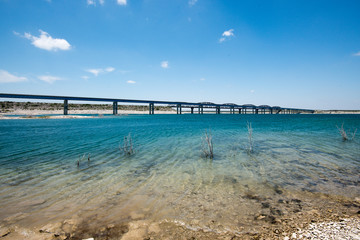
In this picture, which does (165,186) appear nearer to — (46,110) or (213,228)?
(213,228)

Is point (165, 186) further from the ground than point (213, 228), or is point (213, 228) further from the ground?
point (213, 228)

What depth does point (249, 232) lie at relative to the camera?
8.52ft

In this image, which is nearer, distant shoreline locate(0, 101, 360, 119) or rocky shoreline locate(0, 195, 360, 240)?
rocky shoreline locate(0, 195, 360, 240)

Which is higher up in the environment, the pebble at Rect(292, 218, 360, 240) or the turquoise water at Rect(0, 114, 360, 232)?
the pebble at Rect(292, 218, 360, 240)

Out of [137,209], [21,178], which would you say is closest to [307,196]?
[137,209]

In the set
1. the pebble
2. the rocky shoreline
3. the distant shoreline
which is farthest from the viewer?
the distant shoreline

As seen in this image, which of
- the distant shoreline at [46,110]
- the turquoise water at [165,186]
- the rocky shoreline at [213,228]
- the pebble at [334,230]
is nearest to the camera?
the pebble at [334,230]

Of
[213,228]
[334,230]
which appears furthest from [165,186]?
[334,230]

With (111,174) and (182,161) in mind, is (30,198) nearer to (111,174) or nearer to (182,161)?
(111,174)

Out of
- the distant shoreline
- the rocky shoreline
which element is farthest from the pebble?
the distant shoreline

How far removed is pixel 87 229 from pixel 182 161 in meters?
4.68

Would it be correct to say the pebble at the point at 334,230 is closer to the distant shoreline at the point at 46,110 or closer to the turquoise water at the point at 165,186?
the turquoise water at the point at 165,186

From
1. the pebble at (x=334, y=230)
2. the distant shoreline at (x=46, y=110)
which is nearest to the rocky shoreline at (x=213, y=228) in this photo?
the pebble at (x=334, y=230)

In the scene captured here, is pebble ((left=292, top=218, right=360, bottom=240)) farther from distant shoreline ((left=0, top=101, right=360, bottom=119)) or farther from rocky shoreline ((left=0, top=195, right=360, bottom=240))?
distant shoreline ((left=0, top=101, right=360, bottom=119))
